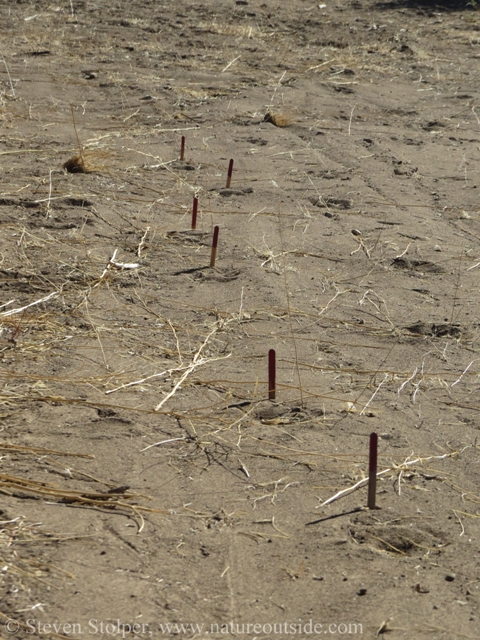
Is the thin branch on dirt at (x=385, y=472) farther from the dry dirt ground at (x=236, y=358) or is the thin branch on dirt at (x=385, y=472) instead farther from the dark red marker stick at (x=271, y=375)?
the dark red marker stick at (x=271, y=375)

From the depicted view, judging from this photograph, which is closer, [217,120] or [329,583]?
[329,583]

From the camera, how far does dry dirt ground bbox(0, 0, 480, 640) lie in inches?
95.7

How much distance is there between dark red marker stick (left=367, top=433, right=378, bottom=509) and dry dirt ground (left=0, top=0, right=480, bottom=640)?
0.08 meters

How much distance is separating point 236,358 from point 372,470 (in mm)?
1200

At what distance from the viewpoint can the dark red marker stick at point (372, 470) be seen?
2.73m

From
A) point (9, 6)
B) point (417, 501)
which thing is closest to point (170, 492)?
point (417, 501)

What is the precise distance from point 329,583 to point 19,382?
157 centimetres

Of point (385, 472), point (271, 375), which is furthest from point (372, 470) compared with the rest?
point (271, 375)

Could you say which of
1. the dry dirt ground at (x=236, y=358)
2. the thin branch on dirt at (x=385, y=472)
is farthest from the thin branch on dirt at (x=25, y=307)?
the thin branch on dirt at (x=385, y=472)

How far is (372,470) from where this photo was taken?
274cm

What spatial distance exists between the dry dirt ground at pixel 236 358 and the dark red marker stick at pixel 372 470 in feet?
0.25

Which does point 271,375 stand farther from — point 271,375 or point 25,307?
point 25,307

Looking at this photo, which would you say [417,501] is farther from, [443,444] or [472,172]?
[472,172]

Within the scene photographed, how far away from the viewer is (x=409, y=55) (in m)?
10.1
